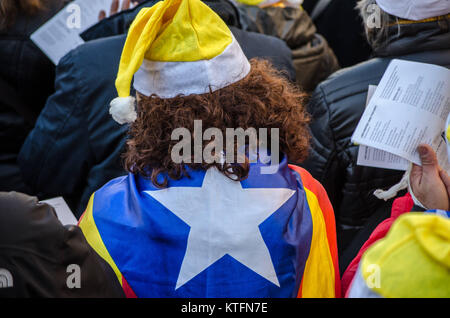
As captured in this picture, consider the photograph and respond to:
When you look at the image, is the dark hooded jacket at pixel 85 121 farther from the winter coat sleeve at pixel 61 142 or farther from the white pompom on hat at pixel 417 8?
the white pompom on hat at pixel 417 8

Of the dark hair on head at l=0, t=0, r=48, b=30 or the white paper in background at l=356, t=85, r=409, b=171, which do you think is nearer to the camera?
the white paper in background at l=356, t=85, r=409, b=171

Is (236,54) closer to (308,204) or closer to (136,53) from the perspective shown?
(136,53)

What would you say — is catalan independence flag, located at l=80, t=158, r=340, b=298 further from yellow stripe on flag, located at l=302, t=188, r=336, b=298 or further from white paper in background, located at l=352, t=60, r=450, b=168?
white paper in background, located at l=352, t=60, r=450, b=168

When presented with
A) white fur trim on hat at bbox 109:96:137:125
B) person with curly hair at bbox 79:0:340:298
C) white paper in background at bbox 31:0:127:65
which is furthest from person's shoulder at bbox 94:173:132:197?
white paper in background at bbox 31:0:127:65

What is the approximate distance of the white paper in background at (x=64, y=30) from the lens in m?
2.20

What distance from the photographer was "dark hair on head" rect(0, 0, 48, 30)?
2.14 metres

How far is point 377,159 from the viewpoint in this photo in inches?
72.5

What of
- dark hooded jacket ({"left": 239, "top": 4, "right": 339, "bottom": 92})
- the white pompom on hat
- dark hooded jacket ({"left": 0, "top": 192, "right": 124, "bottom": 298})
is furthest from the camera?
dark hooded jacket ({"left": 239, "top": 4, "right": 339, "bottom": 92})

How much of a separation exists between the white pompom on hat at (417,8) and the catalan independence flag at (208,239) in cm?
89

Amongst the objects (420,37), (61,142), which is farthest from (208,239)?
(420,37)

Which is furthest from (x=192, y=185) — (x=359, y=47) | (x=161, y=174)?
(x=359, y=47)

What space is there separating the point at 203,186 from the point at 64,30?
1.35 metres

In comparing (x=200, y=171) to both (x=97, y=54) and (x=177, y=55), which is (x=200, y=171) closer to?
(x=177, y=55)

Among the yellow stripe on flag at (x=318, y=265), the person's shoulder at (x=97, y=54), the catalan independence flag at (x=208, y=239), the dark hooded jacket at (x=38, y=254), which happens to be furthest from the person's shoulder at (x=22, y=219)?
the person's shoulder at (x=97, y=54)
